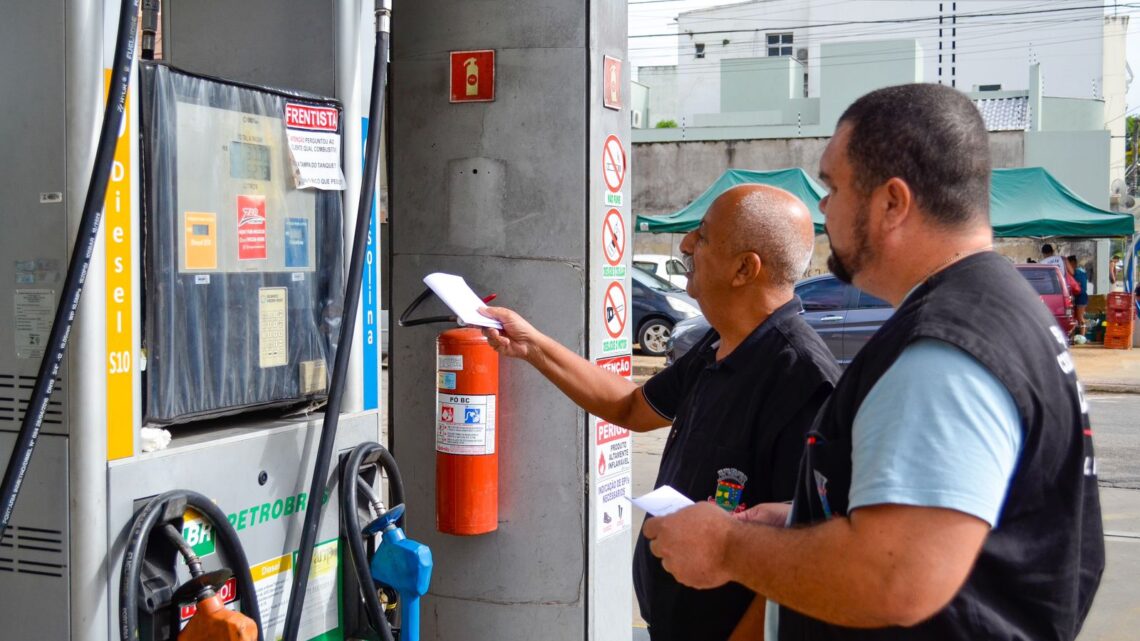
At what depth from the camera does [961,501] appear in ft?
5.10

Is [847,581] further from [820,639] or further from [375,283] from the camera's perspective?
[375,283]

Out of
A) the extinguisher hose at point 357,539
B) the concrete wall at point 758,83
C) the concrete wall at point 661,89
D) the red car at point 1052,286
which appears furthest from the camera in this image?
the concrete wall at point 661,89

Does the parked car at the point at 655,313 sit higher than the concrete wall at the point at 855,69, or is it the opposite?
the concrete wall at the point at 855,69

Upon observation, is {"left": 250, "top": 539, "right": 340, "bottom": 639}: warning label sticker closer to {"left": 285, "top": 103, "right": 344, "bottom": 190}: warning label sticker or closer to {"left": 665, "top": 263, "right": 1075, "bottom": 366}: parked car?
{"left": 285, "top": 103, "right": 344, "bottom": 190}: warning label sticker

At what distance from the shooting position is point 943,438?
1569 mm

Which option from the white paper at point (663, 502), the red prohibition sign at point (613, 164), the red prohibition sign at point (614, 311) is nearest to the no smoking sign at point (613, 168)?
the red prohibition sign at point (613, 164)

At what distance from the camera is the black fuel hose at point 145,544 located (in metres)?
2.44

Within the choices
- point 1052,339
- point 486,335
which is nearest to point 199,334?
point 486,335

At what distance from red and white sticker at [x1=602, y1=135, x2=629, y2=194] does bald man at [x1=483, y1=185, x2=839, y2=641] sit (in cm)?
112

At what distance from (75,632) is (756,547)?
1.52 m

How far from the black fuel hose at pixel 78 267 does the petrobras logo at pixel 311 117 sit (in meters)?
0.69

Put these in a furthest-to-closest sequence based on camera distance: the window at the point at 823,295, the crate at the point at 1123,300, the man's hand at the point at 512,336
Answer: the crate at the point at 1123,300, the window at the point at 823,295, the man's hand at the point at 512,336

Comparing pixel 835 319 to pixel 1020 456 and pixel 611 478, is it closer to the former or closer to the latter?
pixel 611 478

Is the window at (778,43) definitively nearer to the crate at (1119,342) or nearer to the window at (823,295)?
the crate at (1119,342)
